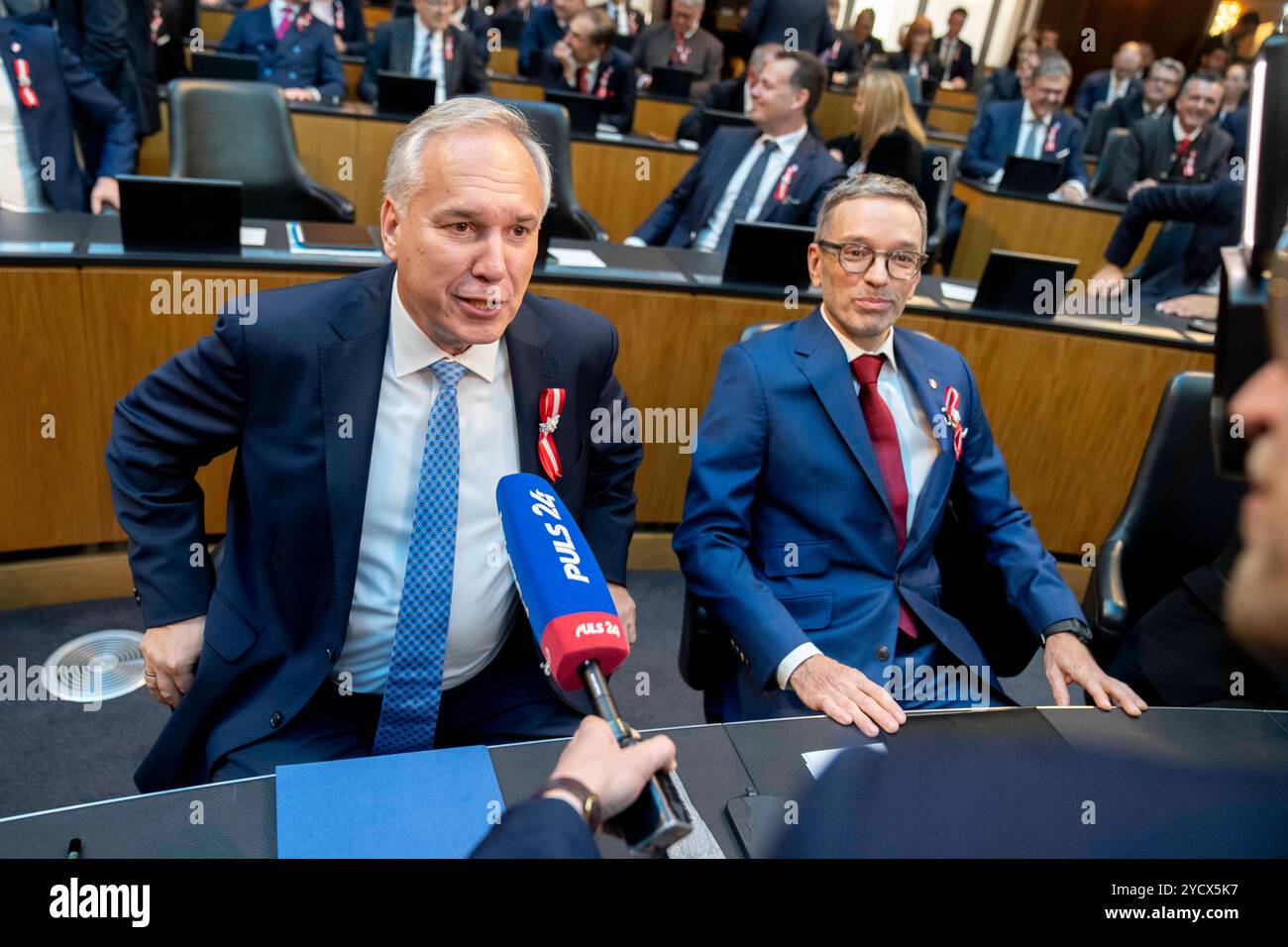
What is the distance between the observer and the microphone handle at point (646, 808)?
2.29ft

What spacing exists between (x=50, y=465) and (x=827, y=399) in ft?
6.65

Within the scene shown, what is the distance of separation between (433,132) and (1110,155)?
6.06 m

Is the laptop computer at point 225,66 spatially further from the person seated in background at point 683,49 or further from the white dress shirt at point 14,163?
the person seated in background at point 683,49

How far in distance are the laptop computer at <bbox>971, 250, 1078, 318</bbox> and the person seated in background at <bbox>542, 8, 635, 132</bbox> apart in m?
3.87

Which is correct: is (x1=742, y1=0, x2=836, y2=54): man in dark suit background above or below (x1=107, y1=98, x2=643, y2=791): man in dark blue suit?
above

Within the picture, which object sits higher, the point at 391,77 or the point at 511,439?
the point at 391,77

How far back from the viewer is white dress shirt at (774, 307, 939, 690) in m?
1.95

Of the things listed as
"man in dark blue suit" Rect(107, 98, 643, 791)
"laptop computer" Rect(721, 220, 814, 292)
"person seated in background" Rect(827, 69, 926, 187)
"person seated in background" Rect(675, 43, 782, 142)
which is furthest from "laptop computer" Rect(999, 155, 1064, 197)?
"man in dark blue suit" Rect(107, 98, 643, 791)

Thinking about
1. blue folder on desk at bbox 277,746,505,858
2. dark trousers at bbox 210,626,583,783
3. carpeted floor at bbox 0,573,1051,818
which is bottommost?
carpeted floor at bbox 0,573,1051,818

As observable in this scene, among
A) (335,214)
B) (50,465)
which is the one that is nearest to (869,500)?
(50,465)

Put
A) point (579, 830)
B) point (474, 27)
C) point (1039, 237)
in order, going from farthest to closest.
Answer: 1. point (474, 27)
2. point (1039, 237)
3. point (579, 830)

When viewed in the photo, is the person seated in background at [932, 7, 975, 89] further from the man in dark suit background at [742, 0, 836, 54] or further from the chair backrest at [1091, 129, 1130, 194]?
the chair backrest at [1091, 129, 1130, 194]

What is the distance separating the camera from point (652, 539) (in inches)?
131

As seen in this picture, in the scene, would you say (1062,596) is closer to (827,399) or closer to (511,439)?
(827,399)
